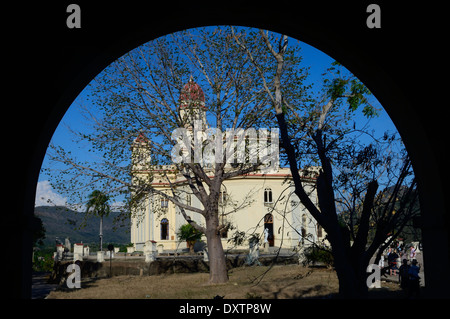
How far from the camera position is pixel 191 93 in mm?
19172

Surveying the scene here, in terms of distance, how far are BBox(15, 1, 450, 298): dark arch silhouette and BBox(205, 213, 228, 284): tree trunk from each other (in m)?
15.3

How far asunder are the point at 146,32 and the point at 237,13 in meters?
0.91

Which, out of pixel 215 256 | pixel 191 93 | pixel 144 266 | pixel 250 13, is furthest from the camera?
pixel 144 266

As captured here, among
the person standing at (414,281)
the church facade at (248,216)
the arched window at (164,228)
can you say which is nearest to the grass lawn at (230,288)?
the person standing at (414,281)

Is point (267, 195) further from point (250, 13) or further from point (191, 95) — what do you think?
point (250, 13)

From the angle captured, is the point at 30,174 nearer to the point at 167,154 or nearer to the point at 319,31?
the point at 319,31

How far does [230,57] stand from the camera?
62.4ft

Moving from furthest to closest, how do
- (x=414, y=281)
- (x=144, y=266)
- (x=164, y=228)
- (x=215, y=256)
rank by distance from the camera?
(x=164, y=228) → (x=144, y=266) → (x=215, y=256) → (x=414, y=281)

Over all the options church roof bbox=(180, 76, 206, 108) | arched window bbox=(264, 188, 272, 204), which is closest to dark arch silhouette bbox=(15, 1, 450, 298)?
church roof bbox=(180, 76, 206, 108)

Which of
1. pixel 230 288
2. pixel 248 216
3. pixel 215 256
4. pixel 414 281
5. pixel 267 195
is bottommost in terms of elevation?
pixel 230 288

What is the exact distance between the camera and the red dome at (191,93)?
1908 cm

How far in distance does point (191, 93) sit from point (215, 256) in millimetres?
6862

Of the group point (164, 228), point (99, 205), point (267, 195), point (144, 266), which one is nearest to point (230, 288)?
point (99, 205)

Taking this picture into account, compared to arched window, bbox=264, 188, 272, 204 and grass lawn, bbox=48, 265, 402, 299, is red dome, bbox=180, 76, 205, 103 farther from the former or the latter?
arched window, bbox=264, 188, 272, 204
